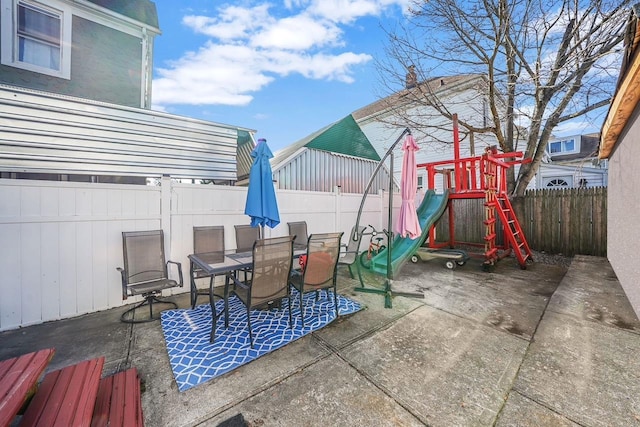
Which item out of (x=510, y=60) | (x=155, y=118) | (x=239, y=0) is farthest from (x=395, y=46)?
(x=155, y=118)

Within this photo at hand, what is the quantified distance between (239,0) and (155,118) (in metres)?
Answer: 3.73

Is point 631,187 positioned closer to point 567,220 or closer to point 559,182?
point 567,220

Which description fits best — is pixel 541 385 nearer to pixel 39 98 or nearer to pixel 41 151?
pixel 41 151

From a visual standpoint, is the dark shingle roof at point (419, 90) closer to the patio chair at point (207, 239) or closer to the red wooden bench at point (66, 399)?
the patio chair at point (207, 239)

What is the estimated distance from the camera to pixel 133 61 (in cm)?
607

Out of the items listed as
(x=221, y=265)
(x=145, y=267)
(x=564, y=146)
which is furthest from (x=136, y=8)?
(x=564, y=146)

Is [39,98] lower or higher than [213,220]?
higher

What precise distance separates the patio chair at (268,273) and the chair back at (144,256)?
1.75 metres

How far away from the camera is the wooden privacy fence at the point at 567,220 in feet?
22.1

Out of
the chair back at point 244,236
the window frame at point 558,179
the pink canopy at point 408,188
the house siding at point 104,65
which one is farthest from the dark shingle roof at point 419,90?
the house siding at point 104,65

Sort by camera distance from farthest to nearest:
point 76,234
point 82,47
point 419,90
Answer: point 419,90 → point 82,47 → point 76,234

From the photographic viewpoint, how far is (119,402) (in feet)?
6.02

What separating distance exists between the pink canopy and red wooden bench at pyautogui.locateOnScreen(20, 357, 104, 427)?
419 centimetres

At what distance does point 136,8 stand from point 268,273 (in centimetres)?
763
